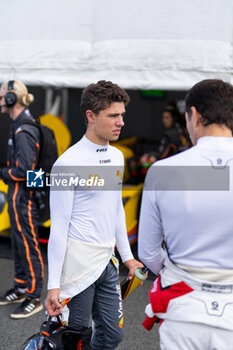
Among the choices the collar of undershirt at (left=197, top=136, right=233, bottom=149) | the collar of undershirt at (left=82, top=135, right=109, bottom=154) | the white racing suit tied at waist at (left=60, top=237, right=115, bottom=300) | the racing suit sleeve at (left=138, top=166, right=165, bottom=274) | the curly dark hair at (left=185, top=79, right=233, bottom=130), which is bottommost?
the white racing suit tied at waist at (left=60, top=237, right=115, bottom=300)

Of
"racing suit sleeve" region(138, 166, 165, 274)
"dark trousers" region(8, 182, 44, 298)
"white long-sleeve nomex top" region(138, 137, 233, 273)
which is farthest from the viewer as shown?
"dark trousers" region(8, 182, 44, 298)

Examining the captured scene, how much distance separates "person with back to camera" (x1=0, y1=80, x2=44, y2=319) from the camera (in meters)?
3.37

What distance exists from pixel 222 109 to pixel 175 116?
4.73 m

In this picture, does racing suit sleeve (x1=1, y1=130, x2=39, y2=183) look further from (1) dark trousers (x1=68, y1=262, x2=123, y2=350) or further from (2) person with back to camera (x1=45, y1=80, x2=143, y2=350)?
(1) dark trousers (x1=68, y1=262, x2=123, y2=350)

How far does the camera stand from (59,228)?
208 cm

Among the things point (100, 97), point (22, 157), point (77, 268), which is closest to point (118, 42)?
point (22, 157)

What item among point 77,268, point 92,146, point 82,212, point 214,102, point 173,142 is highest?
point 214,102

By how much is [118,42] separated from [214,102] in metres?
3.33

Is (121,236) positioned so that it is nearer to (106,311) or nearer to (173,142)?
(106,311)

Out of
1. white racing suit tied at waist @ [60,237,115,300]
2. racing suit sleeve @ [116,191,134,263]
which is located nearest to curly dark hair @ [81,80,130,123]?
racing suit sleeve @ [116,191,134,263]

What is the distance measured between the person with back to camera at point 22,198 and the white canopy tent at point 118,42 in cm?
117

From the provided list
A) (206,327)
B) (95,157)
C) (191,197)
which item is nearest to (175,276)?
(206,327)

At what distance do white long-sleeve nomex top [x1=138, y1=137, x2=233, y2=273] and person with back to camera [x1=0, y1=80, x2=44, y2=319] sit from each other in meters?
2.06

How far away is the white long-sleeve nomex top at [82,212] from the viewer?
2078 millimetres
